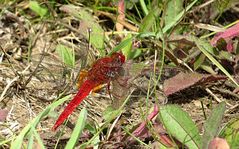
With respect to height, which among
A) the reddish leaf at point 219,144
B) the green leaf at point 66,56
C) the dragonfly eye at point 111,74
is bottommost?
the reddish leaf at point 219,144

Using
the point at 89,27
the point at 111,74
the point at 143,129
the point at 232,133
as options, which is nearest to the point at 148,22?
the point at 89,27

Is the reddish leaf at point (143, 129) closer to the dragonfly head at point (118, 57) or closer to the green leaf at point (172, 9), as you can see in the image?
the dragonfly head at point (118, 57)

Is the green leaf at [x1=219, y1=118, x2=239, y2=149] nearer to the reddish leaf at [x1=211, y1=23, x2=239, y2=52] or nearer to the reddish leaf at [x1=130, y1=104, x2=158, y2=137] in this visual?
the reddish leaf at [x1=130, y1=104, x2=158, y2=137]

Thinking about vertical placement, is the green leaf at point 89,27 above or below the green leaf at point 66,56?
above

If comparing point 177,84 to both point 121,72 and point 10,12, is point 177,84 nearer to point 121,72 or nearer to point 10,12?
point 121,72

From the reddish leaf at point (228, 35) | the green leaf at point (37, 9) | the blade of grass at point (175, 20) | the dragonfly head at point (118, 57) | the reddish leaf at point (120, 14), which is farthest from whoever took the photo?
the green leaf at point (37, 9)

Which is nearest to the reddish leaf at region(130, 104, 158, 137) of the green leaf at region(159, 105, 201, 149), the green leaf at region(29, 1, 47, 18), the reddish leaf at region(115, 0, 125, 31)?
the green leaf at region(159, 105, 201, 149)

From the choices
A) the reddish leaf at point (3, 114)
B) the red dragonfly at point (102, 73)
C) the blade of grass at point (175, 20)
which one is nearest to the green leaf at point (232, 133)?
the red dragonfly at point (102, 73)
